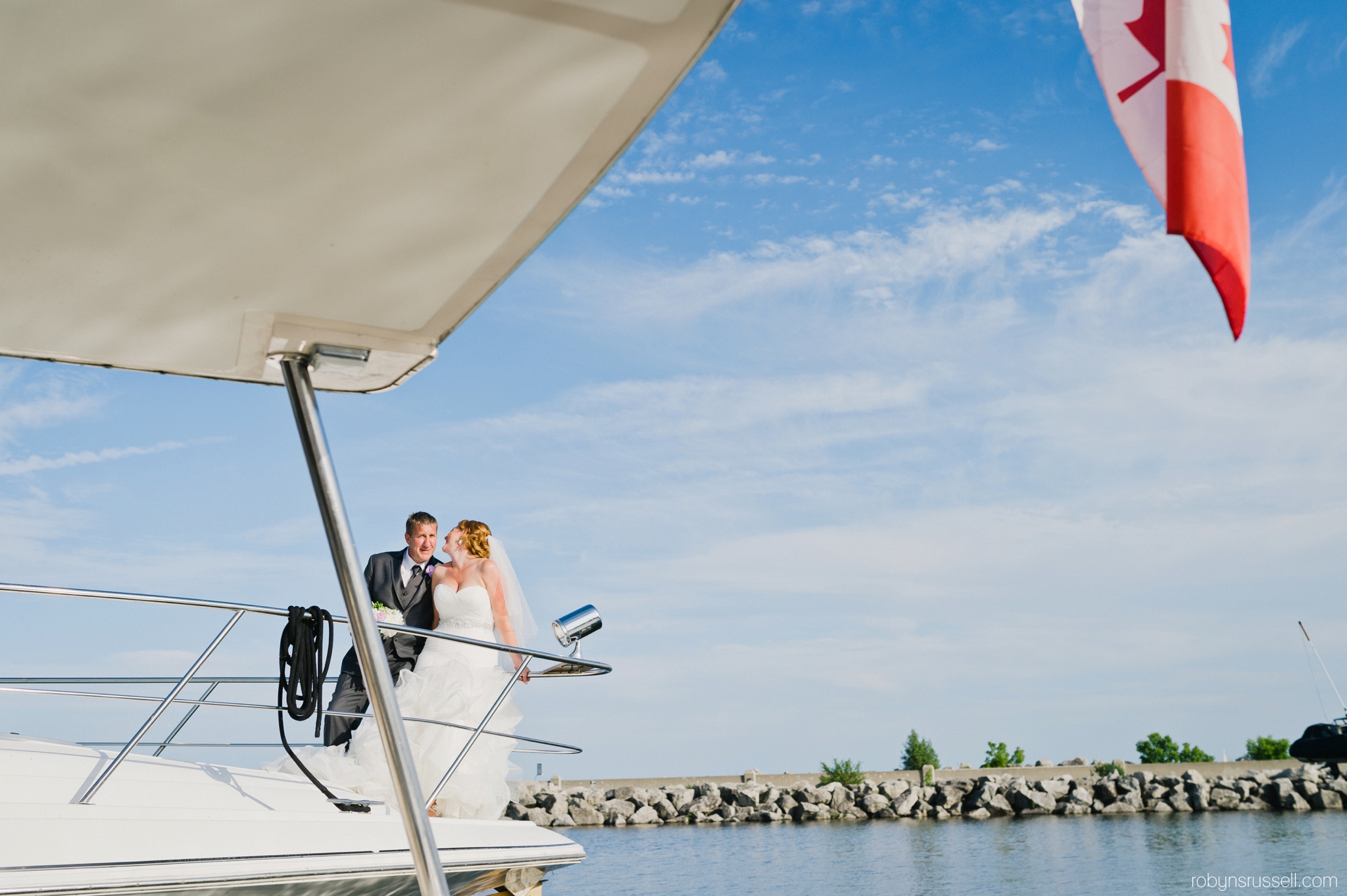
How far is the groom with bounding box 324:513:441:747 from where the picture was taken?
4.11 metres

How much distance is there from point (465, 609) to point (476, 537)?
1.38 feet

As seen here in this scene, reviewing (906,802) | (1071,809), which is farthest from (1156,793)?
(906,802)

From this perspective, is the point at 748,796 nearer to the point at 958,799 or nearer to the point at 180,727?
the point at 958,799

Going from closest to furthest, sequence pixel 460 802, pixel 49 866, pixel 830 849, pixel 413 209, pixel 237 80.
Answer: pixel 237 80, pixel 413 209, pixel 49 866, pixel 460 802, pixel 830 849

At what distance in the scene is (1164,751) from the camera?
72.0 ft

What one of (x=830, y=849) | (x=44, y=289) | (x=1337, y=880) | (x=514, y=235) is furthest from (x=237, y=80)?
(x=830, y=849)

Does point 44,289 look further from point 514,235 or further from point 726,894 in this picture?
point 726,894

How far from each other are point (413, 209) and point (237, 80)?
0.22 m

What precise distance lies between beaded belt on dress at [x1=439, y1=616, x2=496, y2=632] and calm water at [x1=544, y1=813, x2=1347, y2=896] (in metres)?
5.41

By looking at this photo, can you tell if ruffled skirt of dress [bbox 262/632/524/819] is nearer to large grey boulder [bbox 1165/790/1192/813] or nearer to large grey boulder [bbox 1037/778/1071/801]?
large grey boulder [bbox 1037/778/1071/801]

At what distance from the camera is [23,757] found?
260 cm

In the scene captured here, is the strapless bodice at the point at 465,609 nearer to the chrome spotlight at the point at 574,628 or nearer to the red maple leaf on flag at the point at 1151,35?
the chrome spotlight at the point at 574,628

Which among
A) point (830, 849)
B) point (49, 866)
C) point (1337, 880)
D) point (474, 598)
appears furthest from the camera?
point (830, 849)

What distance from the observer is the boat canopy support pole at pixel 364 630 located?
42.3 inches
